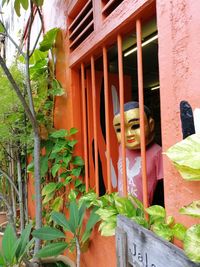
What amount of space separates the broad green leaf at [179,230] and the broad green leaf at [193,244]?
153mm

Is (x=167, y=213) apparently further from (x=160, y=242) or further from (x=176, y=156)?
(x=176, y=156)

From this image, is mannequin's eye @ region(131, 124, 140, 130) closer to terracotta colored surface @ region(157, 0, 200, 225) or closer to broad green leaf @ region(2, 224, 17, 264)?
terracotta colored surface @ region(157, 0, 200, 225)

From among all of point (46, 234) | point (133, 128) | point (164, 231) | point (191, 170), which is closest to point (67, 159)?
point (46, 234)

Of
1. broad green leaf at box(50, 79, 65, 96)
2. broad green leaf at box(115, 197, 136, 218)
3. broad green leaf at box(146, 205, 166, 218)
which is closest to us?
broad green leaf at box(146, 205, 166, 218)

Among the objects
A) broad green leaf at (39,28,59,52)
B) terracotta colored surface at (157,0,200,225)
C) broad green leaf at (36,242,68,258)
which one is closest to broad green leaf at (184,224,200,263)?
terracotta colored surface at (157,0,200,225)

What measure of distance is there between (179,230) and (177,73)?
611 millimetres

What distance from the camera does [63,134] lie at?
232cm

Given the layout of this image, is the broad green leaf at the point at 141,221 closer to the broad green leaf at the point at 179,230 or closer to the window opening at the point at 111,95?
the broad green leaf at the point at 179,230

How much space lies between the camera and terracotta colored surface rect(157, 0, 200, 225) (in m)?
1.09

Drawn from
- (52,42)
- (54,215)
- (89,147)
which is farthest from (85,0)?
(54,215)

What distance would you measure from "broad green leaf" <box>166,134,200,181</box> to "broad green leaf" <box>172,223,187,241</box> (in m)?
0.24

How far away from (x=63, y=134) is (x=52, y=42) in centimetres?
87

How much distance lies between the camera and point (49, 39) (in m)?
2.56

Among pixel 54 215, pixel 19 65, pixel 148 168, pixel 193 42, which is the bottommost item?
pixel 54 215
